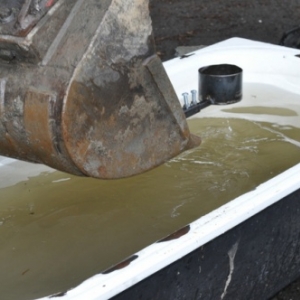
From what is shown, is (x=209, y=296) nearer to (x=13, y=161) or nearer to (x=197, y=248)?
(x=197, y=248)

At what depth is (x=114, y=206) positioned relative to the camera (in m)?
2.33

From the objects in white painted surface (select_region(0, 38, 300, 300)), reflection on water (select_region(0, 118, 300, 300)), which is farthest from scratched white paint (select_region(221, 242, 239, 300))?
reflection on water (select_region(0, 118, 300, 300))

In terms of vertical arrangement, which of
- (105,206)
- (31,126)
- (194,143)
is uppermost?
(31,126)

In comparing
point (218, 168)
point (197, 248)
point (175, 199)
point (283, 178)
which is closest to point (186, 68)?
point (218, 168)

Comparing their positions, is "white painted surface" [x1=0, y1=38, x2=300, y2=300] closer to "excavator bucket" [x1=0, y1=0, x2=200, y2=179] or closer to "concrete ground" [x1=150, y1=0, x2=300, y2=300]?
"excavator bucket" [x1=0, y1=0, x2=200, y2=179]

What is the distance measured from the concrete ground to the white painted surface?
1309 millimetres

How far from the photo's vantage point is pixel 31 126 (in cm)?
150

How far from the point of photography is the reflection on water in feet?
6.57

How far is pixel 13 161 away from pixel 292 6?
294 centimetres

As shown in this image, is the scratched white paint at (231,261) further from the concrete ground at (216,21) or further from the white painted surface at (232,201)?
the concrete ground at (216,21)

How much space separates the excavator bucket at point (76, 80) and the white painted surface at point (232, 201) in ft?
0.69

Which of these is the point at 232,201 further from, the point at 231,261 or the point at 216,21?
the point at 216,21

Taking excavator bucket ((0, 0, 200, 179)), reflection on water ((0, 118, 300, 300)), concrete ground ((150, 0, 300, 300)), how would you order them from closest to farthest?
excavator bucket ((0, 0, 200, 179)) → reflection on water ((0, 118, 300, 300)) → concrete ground ((150, 0, 300, 300))

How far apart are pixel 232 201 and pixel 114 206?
2.16 feet
